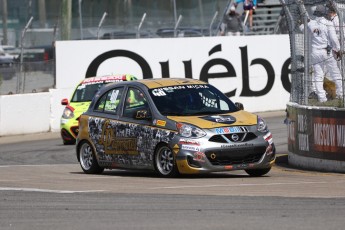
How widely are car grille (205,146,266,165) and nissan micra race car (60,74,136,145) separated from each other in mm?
8277

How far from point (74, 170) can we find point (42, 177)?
Result: 6.98 feet

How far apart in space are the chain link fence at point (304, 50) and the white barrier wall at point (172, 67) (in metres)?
10.9

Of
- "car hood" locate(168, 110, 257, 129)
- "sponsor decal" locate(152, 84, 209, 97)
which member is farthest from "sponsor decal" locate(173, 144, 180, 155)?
"sponsor decal" locate(152, 84, 209, 97)

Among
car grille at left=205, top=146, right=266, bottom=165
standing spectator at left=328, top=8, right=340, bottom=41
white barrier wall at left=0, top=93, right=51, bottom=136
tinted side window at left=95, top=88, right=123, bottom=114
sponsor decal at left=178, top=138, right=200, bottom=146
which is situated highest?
standing spectator at left=328, top=8, right=340, bottom=41

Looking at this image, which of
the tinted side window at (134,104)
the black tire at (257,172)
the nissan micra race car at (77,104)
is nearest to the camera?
the black tire at (257,172)

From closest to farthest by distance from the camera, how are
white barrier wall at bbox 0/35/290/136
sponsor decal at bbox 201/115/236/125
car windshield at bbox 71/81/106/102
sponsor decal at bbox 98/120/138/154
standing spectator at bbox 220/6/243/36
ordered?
sponsor decal at bbox 201/115/236/125, sponsor decal at bbox 98/120/138/154, car windshield at bbox 71/81/106/102, white barrier wall at bbox 0/35/290/136, standing spectator at bbox 220/6/243/36

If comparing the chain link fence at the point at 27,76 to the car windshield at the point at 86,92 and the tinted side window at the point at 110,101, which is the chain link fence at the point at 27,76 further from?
the tinted side window at the point at 110,101

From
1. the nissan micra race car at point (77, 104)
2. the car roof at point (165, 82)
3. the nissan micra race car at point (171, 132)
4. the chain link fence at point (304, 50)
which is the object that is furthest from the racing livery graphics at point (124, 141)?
the nissan micra race car at point (77, 104)

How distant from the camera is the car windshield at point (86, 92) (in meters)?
23.4

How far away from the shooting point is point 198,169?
46.7ft

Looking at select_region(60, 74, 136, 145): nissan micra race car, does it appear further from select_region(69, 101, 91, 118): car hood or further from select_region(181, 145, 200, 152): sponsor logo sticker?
select_region(181, 145, 200, 152): sponsor logo sticker

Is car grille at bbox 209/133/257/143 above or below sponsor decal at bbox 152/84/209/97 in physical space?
below

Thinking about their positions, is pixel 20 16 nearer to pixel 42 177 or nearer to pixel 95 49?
pixel 95 49

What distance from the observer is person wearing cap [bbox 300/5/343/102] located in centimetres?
1580
